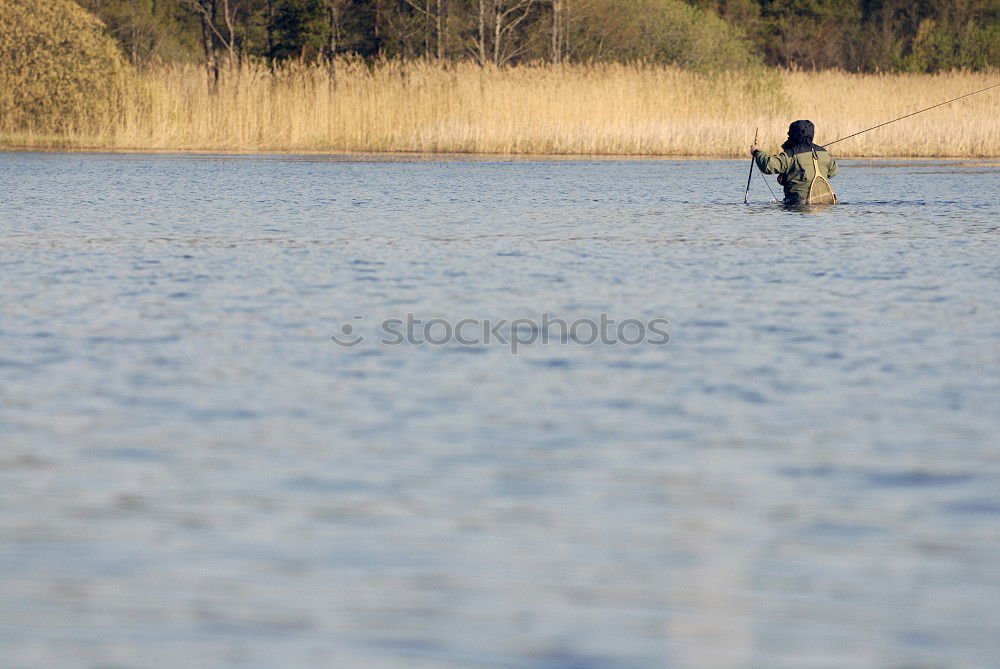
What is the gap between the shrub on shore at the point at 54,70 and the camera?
33.3 m

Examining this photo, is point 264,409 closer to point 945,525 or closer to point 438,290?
point 945,525

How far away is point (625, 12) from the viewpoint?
143ft

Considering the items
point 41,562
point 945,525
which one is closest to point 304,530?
point 41,562

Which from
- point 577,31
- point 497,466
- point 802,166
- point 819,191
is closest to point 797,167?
point 802,166

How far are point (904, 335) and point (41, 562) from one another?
17.0 ft

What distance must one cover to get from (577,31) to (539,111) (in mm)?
16073

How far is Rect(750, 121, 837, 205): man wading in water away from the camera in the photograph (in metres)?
16.5

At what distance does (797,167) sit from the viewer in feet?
56.2
